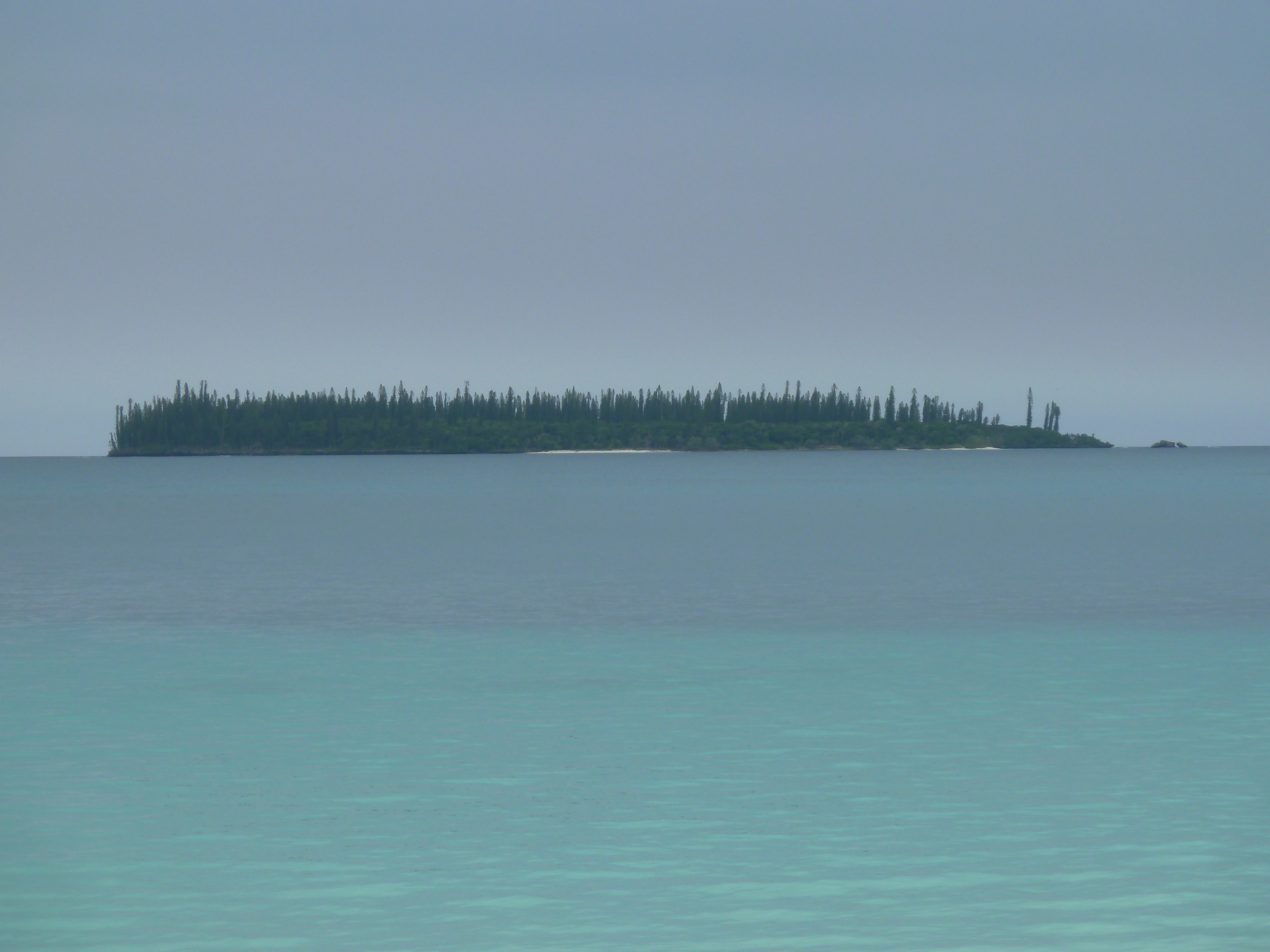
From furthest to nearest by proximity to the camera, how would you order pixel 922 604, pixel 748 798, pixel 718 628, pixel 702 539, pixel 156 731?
pixel 702 539 → pixel 922 604 → pixel 718 628 → pixel 156 731 → pixel 748 798

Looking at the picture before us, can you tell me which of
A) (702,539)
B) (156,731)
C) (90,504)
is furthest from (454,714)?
(90,504)

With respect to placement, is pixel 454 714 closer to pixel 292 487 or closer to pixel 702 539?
pixel 702 539

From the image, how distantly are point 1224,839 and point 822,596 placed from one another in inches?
996

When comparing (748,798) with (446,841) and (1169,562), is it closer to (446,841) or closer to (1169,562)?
(446,841)

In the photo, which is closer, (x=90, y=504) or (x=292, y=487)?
(x=90, y=504)

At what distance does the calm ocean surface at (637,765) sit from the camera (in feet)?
41.3

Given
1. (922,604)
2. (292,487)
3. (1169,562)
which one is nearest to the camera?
(922,604)

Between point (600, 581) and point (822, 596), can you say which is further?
point (600, 581)

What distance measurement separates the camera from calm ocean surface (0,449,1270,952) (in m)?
12.6

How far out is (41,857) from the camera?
14258 millimetres

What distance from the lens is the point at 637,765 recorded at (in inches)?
701

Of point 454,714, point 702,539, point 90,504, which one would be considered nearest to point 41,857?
point 454,714

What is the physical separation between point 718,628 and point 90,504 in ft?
318

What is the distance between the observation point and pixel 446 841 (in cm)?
1456
